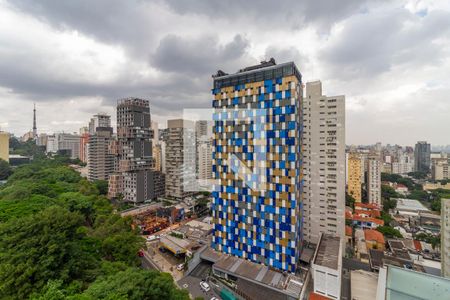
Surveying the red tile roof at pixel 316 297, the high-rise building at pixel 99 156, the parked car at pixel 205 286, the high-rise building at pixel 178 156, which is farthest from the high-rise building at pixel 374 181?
the high-rise building at pixel 99 156

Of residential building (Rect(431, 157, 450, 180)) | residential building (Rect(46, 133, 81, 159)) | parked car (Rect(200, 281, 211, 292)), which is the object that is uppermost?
residential building (Rect(46, 133, 81, 159))

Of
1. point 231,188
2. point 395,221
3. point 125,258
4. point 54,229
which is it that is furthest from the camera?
point 395,221

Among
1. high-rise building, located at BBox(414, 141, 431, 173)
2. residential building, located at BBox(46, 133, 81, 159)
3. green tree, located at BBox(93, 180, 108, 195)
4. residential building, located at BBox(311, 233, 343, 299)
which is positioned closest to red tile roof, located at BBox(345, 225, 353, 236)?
residential building, located at BBox(311, 233, 343, 299)

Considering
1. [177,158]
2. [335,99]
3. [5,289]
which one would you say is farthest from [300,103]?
[177,158]

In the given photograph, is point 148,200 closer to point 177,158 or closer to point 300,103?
point 177,158

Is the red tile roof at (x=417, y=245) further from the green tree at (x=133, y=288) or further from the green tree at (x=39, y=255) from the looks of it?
the green tree at (x=39, y=255)

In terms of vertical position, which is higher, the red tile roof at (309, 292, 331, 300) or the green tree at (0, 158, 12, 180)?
the green tree at (0, 158, 12, 180)

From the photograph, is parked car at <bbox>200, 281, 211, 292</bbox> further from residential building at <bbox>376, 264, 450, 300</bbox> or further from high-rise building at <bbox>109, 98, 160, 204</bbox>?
high-rise building at <bbox>109, 98, 160, 204</bbox>
